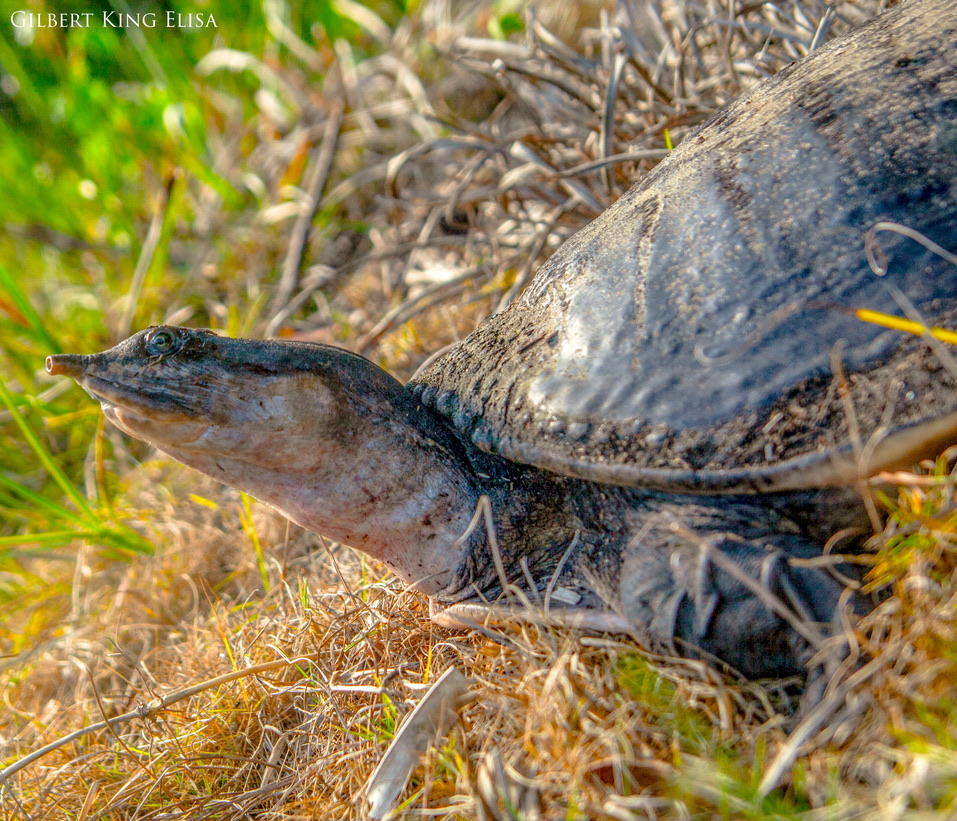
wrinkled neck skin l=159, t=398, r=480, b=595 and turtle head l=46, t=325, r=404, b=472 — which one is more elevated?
turtle head l=46, t=325, r=404, b=472

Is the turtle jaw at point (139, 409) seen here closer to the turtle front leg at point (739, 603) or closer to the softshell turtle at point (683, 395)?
the softshell turtle at point (683, 395)

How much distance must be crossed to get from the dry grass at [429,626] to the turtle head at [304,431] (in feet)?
0.68

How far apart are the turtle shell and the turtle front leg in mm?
116

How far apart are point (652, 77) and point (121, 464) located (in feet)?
8.45

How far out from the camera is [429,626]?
1.50 meters

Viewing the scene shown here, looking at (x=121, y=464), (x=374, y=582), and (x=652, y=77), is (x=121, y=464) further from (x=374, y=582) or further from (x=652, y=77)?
(x=652, y=77)

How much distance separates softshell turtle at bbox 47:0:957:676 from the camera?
1127 mm

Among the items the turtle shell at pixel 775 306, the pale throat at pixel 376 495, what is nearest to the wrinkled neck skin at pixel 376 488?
the pale throat at pixel 376 495

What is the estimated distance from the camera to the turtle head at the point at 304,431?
133cm

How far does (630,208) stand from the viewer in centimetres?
152

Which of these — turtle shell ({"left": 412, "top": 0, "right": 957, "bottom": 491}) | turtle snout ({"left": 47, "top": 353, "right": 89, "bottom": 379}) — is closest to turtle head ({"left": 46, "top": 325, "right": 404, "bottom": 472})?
turtle snout ({"left": 47, "top": 353, "right": 89, "bottom": 379})

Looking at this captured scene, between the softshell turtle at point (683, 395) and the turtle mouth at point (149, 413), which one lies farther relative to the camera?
the turtle mouth at point (149, 413)

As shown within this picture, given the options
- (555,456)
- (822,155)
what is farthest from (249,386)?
(822,155)

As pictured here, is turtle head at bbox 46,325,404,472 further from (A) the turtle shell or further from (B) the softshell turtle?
(A) the turtle shell
